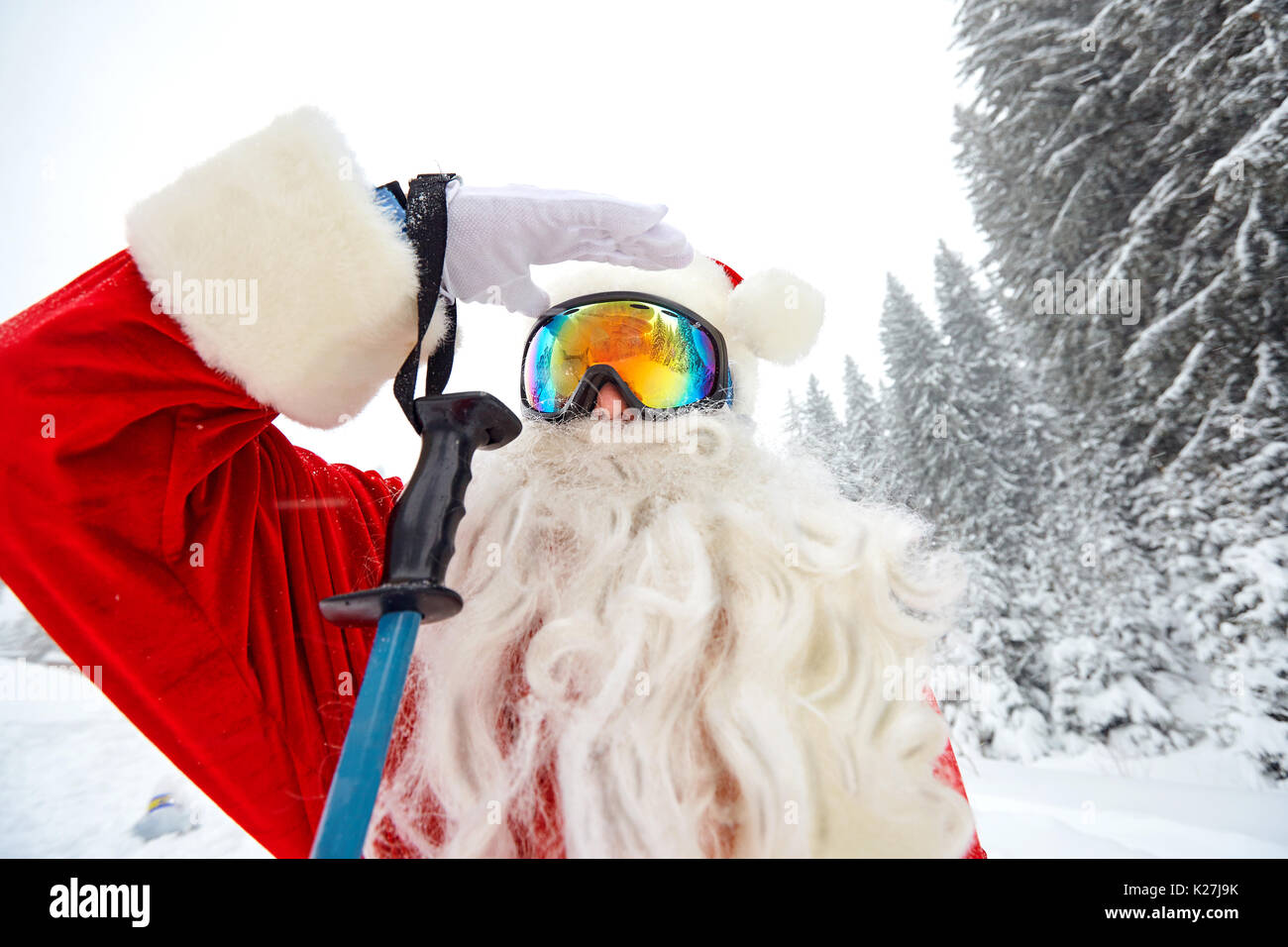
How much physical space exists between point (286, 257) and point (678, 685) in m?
1.08

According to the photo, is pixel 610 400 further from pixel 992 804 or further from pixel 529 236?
pixel 992 804

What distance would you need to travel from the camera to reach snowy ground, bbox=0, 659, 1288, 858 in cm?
550

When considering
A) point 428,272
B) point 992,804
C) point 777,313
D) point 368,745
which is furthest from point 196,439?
point 992,804

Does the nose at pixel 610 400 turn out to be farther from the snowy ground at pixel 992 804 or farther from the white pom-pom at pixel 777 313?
the snowy ground at pixel 992 804

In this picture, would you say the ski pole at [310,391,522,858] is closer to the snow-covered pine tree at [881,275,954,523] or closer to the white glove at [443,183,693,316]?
the white glove at [443,183,693,316]

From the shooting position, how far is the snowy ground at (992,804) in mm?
5496

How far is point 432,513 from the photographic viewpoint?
872 mm

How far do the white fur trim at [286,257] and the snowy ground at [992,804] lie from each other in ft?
20.0

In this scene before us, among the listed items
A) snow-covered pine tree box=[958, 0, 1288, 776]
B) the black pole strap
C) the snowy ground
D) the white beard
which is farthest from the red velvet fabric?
snow-covered pine tree box=[958, 0, 1288, 776]

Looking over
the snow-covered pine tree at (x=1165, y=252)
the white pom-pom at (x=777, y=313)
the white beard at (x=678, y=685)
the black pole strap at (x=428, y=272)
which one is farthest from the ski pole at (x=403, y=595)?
the snow-covered pine tree at (x=1165, y=252)

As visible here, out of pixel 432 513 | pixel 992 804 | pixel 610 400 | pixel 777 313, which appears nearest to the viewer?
pixel 432 513

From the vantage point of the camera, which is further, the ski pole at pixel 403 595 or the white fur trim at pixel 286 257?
the white fur trim at pixel 286 257

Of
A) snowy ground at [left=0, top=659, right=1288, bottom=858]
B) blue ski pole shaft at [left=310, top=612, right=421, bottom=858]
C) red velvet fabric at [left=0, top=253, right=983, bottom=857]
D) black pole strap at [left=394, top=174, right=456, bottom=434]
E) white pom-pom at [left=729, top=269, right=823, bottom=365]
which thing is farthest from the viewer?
snowy ground at [left=0, top=659, right=1288, bottom=858]

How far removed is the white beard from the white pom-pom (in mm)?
741
